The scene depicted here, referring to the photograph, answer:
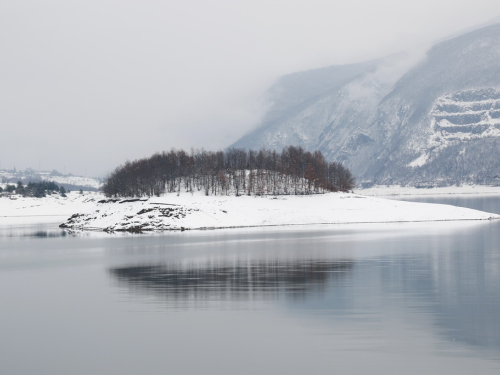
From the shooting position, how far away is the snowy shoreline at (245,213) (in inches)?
4001

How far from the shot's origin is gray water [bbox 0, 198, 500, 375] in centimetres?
2041

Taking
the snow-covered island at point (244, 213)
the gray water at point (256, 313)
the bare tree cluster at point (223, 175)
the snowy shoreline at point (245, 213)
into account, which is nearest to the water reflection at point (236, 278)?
the gray water at point (256, 313)

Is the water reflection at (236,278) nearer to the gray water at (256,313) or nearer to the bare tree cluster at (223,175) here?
the gray water at (256,313)

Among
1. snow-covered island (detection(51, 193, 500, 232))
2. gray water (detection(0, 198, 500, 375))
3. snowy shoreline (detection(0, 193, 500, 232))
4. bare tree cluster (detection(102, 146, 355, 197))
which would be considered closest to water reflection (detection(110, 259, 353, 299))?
gray water (detection(0, 198, 500, 375))

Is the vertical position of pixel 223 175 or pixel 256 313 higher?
pixel 223 175

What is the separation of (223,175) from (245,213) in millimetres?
22855

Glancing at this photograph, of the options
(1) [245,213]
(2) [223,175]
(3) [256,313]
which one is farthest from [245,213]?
(3) [256,313]

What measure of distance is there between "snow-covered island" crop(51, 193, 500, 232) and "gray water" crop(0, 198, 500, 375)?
46.4 metres

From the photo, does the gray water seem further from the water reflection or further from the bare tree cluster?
the bare tree cluster

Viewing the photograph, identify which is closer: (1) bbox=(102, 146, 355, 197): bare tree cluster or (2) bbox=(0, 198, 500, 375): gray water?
(2) bbox=(0, 198, 500, 375): gray water

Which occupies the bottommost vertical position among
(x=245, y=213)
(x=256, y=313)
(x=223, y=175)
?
(x=256, y=313)

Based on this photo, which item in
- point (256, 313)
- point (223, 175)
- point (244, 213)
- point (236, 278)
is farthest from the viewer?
point (223, 175)

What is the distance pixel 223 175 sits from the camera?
12838cm

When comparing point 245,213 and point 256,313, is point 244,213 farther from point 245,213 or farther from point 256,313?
point 256,313
